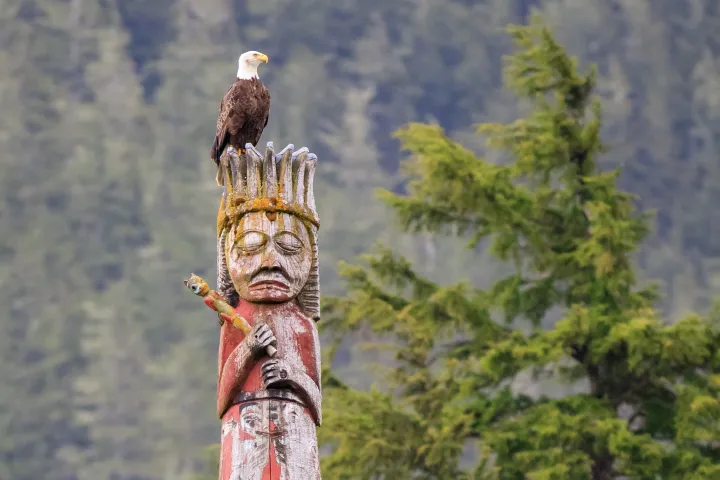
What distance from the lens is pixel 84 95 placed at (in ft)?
313

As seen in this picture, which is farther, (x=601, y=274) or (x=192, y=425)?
(x=192, y=425)

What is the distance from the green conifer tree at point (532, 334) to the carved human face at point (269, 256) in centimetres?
768

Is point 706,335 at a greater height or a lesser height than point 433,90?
lesser

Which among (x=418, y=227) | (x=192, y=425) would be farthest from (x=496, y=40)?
(x=418, y=227)

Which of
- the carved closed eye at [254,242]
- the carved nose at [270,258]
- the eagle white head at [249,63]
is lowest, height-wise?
the carved nose at [270,258]

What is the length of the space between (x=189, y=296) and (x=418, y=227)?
1907 inches

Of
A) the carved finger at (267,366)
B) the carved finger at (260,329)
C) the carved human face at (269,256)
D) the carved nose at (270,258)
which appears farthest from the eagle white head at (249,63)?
the carved finger at (267,366)

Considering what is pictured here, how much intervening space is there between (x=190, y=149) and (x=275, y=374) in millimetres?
78302

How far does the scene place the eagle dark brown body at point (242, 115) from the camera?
47.2ft

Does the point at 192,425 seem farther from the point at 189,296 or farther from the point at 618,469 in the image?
the point at 618,469

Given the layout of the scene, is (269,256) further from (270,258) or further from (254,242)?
(254,242)

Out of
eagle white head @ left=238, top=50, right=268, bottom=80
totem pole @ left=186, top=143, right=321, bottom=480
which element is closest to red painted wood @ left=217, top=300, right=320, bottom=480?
totem pole @ left=186, top=143, right=321, bottom=480

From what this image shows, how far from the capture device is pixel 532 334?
70.8ft

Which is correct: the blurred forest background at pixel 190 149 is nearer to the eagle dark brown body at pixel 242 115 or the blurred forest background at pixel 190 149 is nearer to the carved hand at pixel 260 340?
the eagle dark brown body at pixel 242 115
